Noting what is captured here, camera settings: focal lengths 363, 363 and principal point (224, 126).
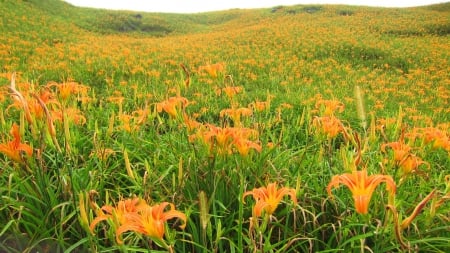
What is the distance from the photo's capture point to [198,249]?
6.05 ft

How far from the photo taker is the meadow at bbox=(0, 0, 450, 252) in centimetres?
167

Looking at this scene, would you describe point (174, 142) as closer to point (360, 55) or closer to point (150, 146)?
point (150, 146)

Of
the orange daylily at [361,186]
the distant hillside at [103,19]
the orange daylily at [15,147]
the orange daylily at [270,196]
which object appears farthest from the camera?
the distant hillside at [103,19]

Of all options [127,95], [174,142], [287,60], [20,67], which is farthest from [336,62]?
[174,142]

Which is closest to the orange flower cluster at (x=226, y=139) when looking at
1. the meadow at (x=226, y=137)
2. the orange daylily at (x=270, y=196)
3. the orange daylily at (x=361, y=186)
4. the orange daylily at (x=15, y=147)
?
the meadow at (x=226, y=137)

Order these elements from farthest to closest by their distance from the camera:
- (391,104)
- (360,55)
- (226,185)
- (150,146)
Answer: (360,55), (391,104), (150,146), (226,185)

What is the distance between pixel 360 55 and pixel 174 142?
11.1 metres

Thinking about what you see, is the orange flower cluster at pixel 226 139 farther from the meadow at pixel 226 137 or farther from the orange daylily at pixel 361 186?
the orange daylily at pixel 361 186

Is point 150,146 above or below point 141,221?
below

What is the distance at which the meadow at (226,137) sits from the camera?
1.67 m

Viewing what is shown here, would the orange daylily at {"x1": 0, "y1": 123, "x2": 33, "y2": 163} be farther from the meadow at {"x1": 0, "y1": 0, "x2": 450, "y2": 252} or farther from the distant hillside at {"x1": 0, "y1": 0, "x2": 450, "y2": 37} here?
the distant hillside at {"x1": 0, "y1": 0, "x2": 450, "y2": 37}

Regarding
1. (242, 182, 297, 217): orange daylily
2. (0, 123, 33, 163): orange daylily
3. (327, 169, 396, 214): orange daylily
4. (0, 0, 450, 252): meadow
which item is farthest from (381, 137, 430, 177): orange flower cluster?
(0, 123, 33, 163): orange daylily

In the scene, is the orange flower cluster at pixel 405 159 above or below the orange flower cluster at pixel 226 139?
below

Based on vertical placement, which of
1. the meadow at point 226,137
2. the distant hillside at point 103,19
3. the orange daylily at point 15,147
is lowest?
the meadow at point 226,137
